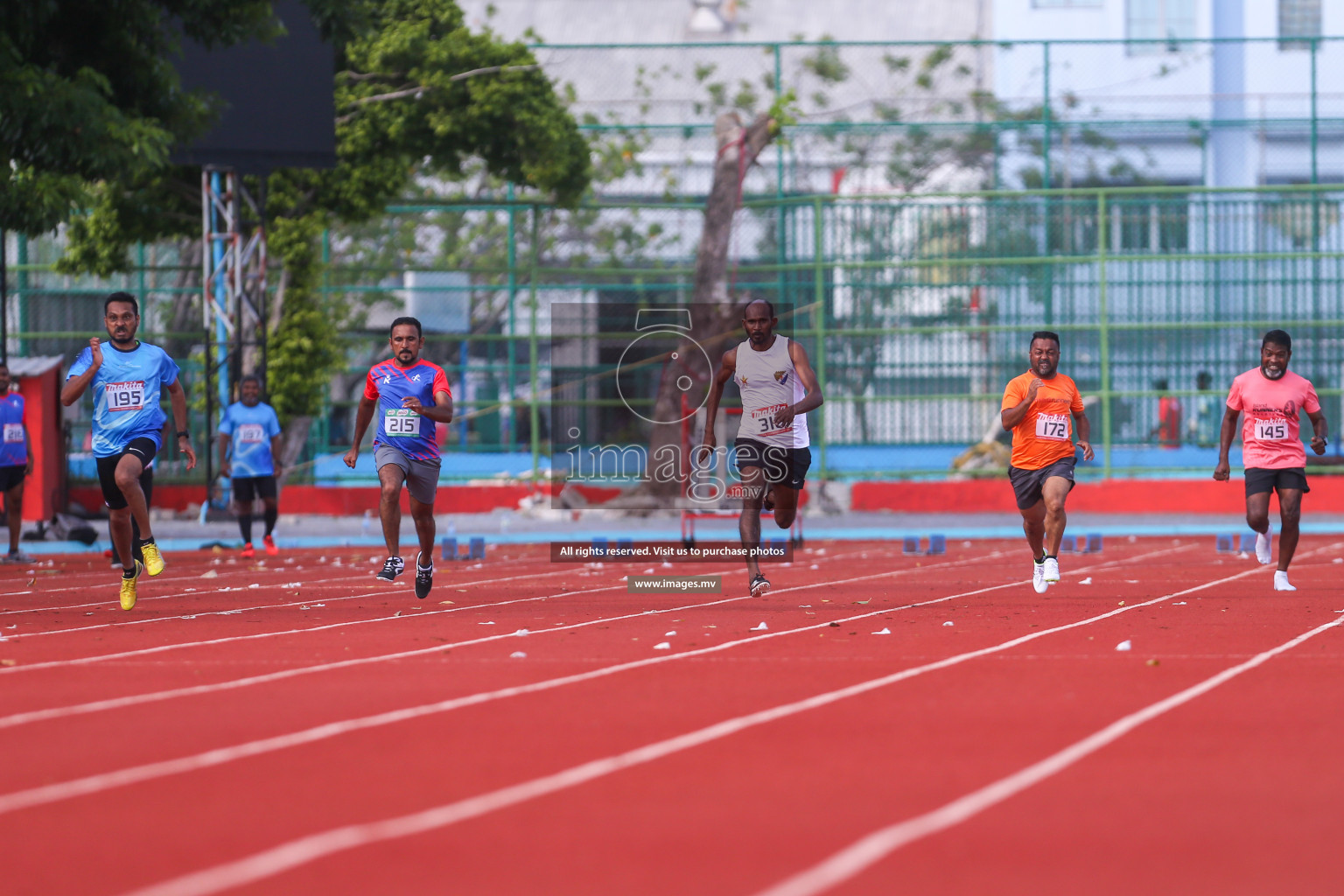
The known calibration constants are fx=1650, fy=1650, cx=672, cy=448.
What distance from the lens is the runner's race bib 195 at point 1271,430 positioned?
1120cm

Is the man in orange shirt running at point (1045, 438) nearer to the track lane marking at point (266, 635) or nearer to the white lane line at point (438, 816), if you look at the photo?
the track lane marking at point (266, 635)

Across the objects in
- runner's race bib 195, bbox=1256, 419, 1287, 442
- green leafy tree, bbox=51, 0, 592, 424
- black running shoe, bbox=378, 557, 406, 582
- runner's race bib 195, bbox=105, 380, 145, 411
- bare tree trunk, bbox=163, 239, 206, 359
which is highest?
green leafy tree, bbox=51, 0, 592, 424

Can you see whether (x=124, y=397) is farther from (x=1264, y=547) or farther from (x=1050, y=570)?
(x=1264, y=547)

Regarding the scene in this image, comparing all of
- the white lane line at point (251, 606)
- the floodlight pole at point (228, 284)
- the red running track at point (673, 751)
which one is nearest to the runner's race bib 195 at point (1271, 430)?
the red running track at point (673, 751)

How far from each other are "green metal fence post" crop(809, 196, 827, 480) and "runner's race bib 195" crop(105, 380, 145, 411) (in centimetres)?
1171

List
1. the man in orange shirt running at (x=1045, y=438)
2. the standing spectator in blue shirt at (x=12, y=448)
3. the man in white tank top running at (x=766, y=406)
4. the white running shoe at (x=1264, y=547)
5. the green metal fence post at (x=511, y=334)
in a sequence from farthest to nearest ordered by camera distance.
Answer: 1. the green metal fence post at (x=511, y=334)
2. the standing spectator in blue shirt at (x=12, y=448)
3. the white running shoe at (x=1264, y=547)
4. the man in orange shirt running at (x=1045, y=438)
5. the man in white tank top running at (x=766, y=406)

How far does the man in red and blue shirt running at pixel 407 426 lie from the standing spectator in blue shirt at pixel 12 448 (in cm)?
507

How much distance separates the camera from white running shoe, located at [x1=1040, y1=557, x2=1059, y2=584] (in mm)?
10992

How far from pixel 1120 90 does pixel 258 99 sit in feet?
74.1

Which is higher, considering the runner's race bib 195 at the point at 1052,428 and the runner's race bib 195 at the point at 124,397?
the runner's race bib 195 at the point at 124,397

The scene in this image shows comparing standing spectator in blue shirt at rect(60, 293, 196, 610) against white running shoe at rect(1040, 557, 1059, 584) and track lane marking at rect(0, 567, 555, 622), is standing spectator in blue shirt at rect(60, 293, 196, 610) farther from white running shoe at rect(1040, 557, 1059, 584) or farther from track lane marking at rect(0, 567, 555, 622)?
white running shoe at rect(1040, 557, 1059, 584)

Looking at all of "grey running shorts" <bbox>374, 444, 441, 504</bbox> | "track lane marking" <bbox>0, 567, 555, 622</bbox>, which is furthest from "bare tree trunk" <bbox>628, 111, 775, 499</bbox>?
"grey running shorts" <bbox>374, 444, 441, 504</bbox>

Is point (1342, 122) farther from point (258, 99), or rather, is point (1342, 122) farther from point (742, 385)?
point (742, 385)

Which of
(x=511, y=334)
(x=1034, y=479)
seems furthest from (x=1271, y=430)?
(x=511, y=334)
